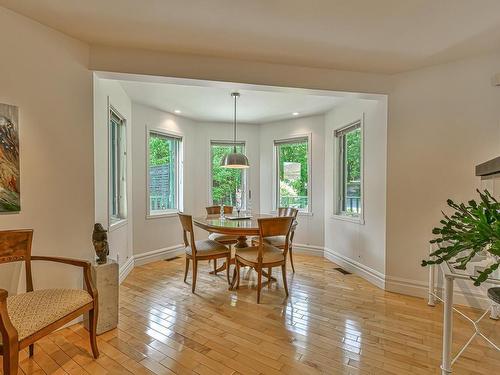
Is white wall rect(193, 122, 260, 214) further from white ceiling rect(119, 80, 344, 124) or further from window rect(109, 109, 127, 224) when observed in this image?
window rect(109, 109, 127, 224)

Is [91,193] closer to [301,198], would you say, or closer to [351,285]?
[351,285]

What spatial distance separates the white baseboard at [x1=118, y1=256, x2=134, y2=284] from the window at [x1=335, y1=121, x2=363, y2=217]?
3.24 metres

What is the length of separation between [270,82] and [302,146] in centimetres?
243

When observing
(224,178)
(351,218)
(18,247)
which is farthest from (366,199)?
(18,247)

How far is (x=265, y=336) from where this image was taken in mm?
2311

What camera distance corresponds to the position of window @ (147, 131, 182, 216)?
471cm

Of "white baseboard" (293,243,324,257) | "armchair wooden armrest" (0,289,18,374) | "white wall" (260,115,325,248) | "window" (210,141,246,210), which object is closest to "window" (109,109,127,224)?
"window" (210,141,246,210)

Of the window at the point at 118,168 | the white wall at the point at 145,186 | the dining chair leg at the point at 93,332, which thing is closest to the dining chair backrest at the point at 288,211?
the white wall at the point at 145,186

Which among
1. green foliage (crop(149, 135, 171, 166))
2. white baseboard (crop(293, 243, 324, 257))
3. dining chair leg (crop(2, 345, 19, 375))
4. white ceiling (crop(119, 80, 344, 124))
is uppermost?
white ceiling (crop(119, 80, 344, 124))

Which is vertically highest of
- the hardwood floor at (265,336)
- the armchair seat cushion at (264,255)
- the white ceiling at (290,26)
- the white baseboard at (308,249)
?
the white ceiling at (290,26)

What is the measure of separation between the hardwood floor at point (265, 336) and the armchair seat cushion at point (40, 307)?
0.45 metres

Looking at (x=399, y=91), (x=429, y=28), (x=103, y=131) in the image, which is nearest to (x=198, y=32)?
(x=103, y=131)

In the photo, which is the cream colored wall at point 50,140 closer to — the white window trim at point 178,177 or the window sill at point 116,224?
the window sill at point 116,224

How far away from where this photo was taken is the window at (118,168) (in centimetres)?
366
